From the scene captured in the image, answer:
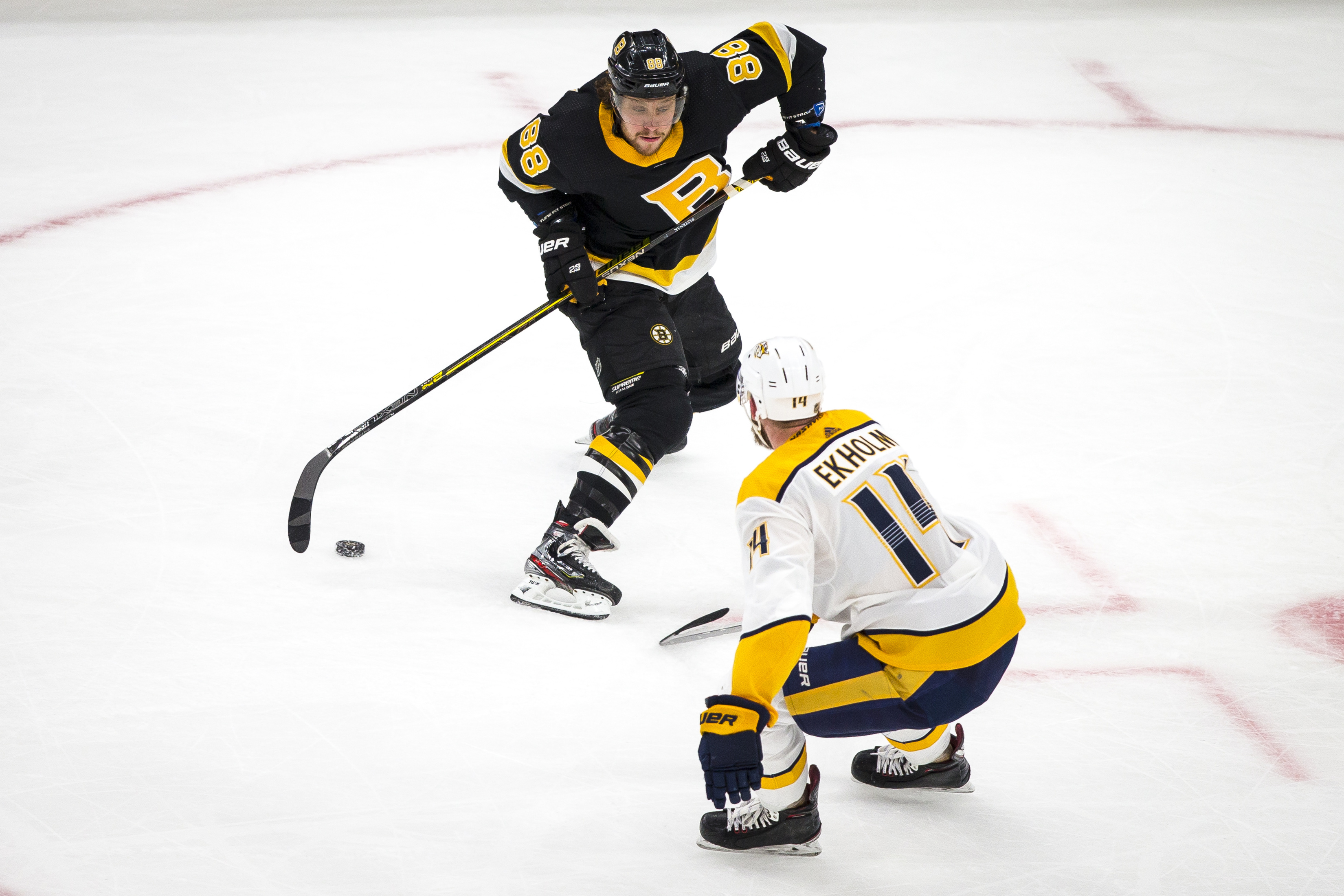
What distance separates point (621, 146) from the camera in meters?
3.11

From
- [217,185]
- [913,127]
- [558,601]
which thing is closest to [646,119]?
[558,601]

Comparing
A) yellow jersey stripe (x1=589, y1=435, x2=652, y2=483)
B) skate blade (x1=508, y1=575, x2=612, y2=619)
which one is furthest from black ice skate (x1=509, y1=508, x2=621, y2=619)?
yellow jersey stripe (x1=589, y1=435, x2=652, y2=483)

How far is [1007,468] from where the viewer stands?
12.0ft

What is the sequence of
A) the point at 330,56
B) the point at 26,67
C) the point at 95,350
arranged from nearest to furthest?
the point at 95,350 < the point at 26,67 < the point at 330,56

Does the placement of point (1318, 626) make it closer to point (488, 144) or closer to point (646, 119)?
point (646, 119)

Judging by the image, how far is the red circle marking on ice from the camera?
115 inches

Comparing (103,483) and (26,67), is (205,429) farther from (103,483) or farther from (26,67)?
(26,67)

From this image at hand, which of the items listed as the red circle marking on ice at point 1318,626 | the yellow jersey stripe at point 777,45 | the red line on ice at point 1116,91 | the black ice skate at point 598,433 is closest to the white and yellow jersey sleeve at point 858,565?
the red circle marking on ice at point 1318,626

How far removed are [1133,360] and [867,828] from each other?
2.45 m

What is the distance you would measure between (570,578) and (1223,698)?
1.45m

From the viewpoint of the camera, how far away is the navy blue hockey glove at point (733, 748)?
1886mm

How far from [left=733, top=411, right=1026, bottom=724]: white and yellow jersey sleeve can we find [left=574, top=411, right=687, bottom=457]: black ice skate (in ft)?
4.53

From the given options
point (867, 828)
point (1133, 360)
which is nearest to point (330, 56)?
point (1133, 360)

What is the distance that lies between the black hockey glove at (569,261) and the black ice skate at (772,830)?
4.66 ft
